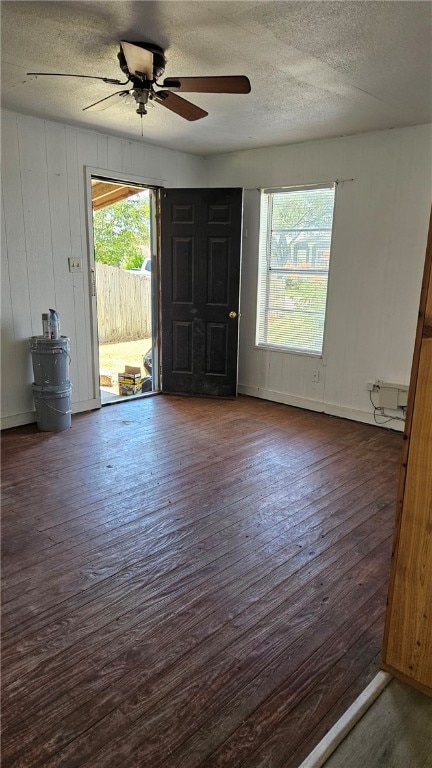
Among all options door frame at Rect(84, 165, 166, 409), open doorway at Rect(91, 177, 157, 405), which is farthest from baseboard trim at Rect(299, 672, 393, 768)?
open doorway at Rect(91, 177, 157, 405)

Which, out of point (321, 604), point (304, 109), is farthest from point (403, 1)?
point (321, 604)

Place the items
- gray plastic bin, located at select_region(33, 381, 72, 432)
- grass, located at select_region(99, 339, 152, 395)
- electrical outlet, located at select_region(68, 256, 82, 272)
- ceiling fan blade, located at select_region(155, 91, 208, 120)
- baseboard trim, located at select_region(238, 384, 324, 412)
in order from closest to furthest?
ceiling fan blade, located at select_region(155, 91, 208, 120) < gray plastic bin, located at select_region(33, 381, 72, 432) < electrical outlet, located at select_region(68, 256, 82, 272) < baseboard trim, located at select_region(238, 384, 324, 412) < grass, located at select_region(99, 339, 152, 395)

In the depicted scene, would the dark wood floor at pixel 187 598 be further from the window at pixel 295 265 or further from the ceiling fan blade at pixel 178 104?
A: the ceiling fan blade at pixel 178 104

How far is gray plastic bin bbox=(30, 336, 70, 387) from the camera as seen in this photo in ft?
13.1

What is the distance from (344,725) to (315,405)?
3.64 m

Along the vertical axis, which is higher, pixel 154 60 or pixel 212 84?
pixel 154 60

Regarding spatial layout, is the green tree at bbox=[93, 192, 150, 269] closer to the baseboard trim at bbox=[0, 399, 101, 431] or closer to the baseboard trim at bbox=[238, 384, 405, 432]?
the baseboard trim at bbox=[238, 384, 405, 432]

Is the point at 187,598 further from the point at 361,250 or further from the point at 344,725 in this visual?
the point at 361,250

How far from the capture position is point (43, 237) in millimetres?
4141

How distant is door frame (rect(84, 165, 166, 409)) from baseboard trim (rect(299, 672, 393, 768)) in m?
3.80

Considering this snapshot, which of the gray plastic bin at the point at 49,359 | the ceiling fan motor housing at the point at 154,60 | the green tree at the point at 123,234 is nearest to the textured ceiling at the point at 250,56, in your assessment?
the ceiling fan motor housing at the point at 154,60

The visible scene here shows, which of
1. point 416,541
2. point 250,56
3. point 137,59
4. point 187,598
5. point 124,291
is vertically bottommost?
point 187,598

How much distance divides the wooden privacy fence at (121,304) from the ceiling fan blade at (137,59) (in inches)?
233

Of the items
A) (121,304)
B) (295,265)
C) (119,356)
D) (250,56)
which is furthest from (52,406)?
(121,304)
